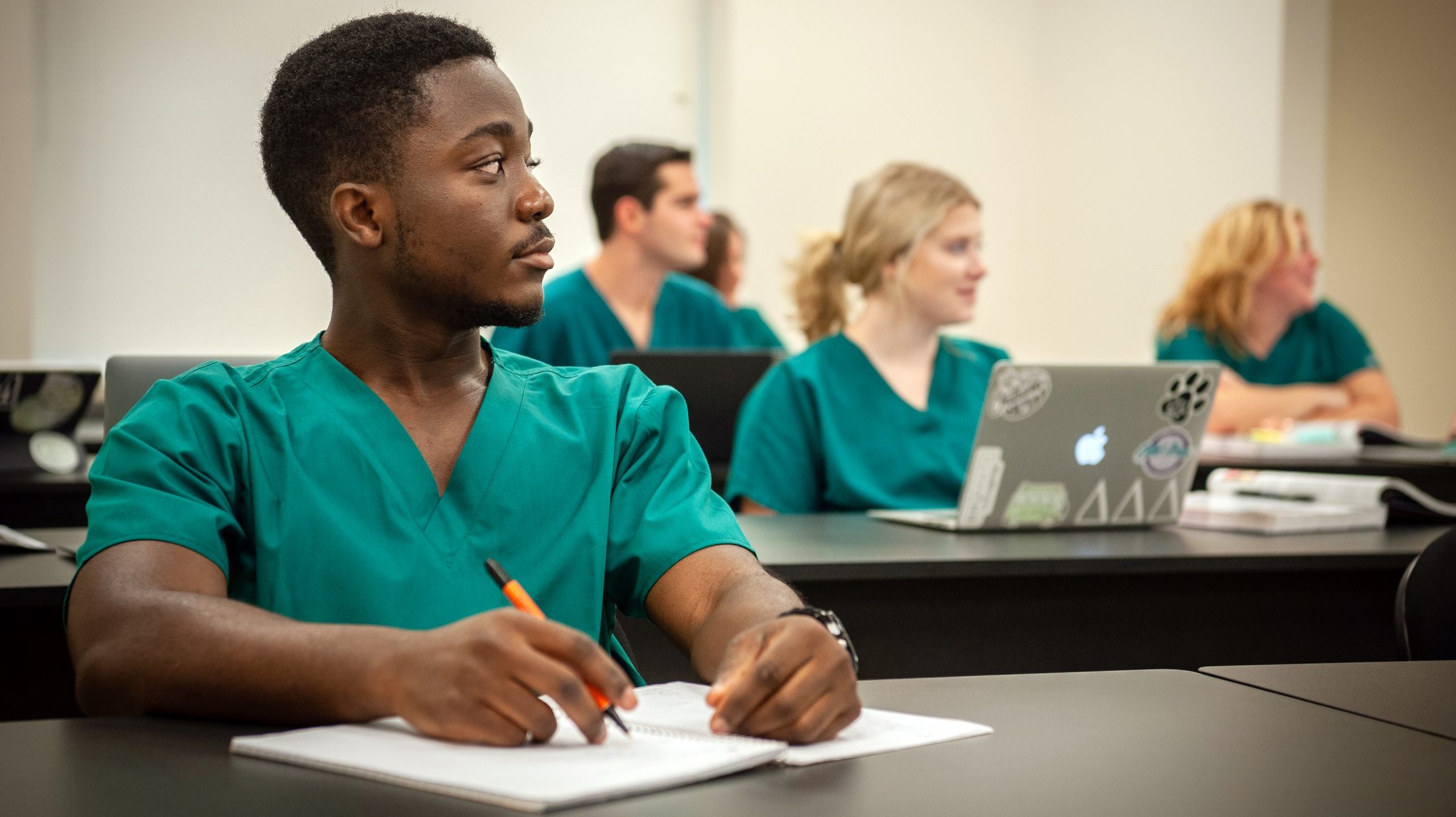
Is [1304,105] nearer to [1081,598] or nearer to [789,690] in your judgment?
[1081,598]

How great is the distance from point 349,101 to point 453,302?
0.58 ft

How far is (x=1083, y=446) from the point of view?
1.90 metres

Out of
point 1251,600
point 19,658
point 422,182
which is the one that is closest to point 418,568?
point 422,182

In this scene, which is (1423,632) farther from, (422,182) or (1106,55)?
(1106,55)

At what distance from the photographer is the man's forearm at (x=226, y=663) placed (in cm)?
81

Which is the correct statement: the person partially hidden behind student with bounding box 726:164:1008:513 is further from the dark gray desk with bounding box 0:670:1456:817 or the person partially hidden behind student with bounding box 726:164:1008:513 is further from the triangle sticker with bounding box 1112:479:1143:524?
the dark gray desk with bounding box 0:670:1456:817

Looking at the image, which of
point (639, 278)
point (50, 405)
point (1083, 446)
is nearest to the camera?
point (1083, 446)

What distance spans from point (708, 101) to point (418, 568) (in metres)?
4.22

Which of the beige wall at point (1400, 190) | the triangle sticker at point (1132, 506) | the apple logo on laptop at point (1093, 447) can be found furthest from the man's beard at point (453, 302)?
the beige wall at point (1400, 190)

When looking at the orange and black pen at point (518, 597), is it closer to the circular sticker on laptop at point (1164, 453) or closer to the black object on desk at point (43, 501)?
the circular sticker on laptop at point (1164, 453)

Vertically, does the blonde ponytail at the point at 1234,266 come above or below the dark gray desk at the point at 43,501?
above

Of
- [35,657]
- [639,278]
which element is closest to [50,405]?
[35,657]

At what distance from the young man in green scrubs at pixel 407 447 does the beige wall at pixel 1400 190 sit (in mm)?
4631

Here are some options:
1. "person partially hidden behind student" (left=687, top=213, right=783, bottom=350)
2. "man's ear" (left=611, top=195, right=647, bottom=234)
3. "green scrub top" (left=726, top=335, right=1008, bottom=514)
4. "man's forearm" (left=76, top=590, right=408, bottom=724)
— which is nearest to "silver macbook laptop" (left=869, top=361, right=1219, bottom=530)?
"green scrub top" (left=726, top=335, right=1008, bottom=514)
